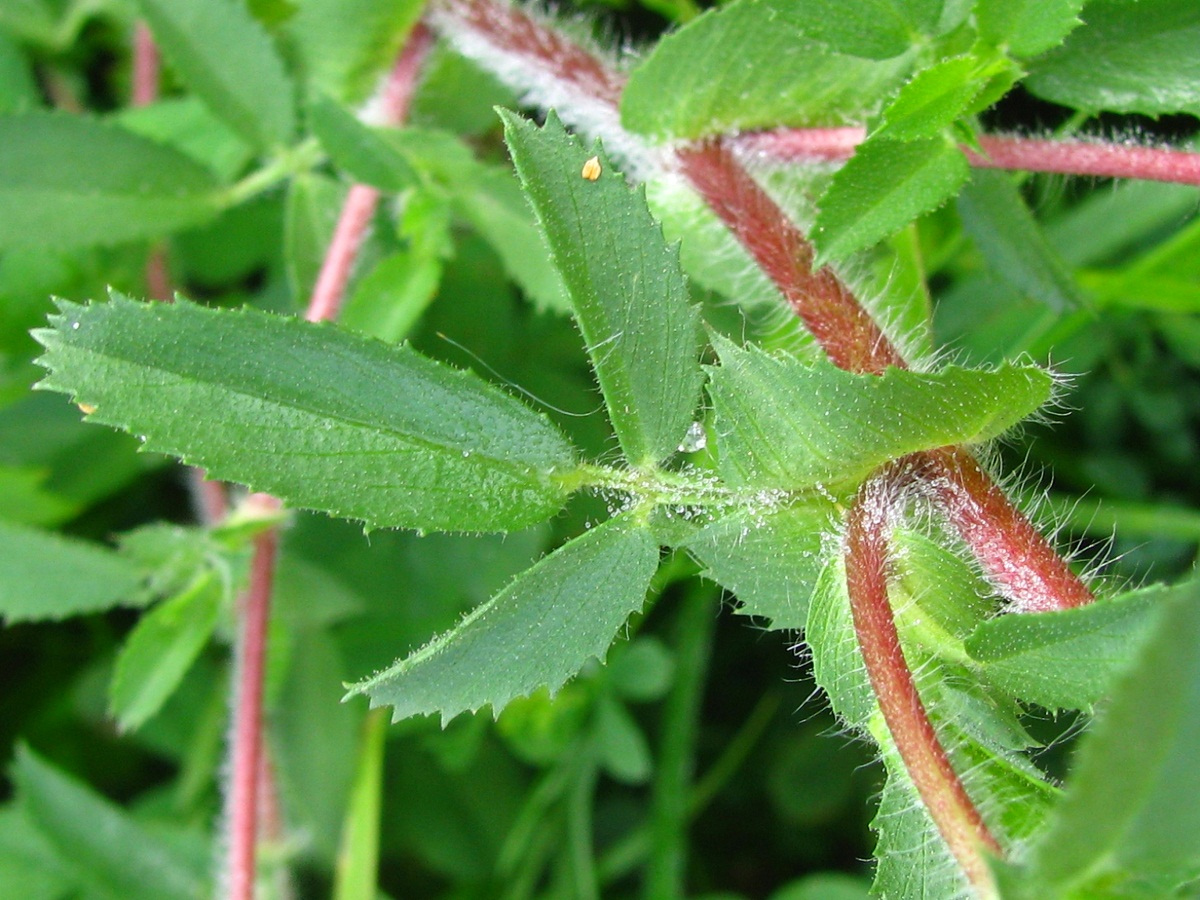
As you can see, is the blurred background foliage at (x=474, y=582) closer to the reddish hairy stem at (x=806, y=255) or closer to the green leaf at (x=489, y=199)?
the green leaf at (x=489, y=199)

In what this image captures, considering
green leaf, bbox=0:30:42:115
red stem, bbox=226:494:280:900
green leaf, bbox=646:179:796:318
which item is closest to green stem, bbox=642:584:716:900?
red stem, bbox=226:494:280:900

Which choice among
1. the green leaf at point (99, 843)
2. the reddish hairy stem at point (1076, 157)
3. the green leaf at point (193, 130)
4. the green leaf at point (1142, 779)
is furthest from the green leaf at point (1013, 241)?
the green leaf at point (99, 843)

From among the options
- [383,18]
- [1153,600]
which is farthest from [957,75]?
[383,18]

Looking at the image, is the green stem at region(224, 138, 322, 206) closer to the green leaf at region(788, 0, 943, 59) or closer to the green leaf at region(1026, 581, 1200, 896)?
the green leaf at region(788, 0, 943, 59)

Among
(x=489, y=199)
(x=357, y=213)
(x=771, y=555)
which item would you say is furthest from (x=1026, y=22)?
(x=357, y=213)

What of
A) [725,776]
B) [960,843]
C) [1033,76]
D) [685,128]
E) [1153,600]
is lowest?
[725,776]

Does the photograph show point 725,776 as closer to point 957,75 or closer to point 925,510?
point 925,510

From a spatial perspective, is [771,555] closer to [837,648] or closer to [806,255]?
[837,648]
